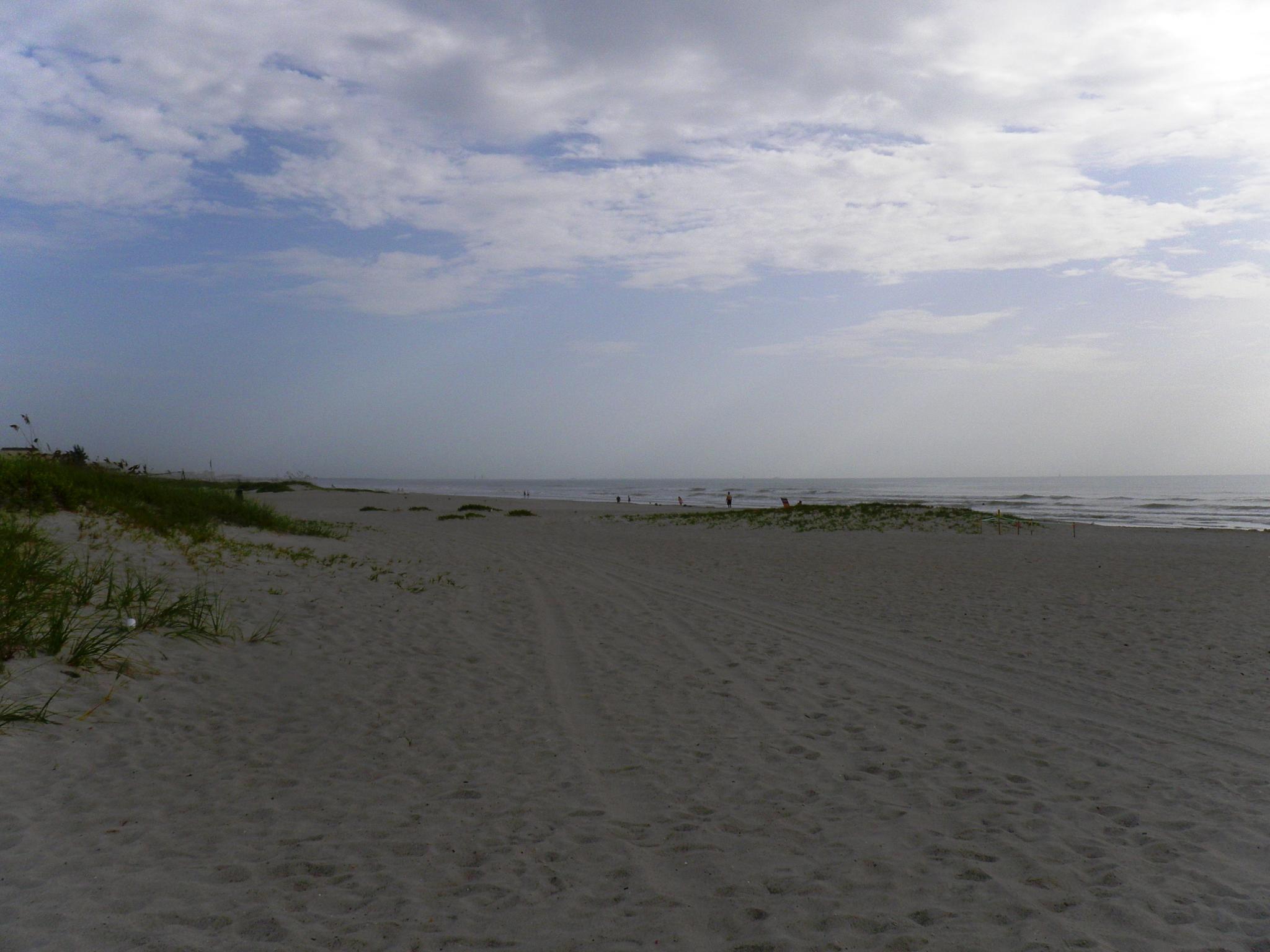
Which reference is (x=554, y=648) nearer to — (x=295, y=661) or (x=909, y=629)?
(x=295, y=661)

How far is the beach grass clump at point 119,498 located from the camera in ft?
37.3

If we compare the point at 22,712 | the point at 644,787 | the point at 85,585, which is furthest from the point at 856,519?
the point at 22,712

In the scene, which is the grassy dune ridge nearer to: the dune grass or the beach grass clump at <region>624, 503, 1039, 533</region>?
the dune grass

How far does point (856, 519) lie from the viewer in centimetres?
3062

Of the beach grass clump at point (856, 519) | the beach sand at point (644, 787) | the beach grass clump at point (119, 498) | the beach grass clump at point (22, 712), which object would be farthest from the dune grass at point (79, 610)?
the beach grass clump at point (856, 519)

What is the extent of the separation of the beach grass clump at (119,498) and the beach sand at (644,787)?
1397 mm

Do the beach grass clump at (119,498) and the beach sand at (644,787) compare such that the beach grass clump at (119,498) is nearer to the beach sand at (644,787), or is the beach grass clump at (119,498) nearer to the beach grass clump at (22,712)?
the beach sand at (644,787)

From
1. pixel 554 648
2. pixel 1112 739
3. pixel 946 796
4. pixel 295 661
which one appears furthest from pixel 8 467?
pixel 1112 739

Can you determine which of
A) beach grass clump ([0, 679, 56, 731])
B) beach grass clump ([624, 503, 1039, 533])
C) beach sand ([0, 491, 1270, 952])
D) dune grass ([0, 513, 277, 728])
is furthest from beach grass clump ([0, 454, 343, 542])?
beach grass clump ([624, 503, 1039, 533])

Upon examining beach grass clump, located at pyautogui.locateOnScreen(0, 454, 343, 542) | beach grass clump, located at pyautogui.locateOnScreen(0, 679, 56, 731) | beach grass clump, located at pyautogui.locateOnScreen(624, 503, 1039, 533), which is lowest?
beach grass clump, located at pyautogui.locateOnScreen(0, 679, 56, 731)

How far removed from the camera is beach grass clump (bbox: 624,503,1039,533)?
94.2 ft

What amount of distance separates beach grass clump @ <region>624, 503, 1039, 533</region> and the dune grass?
22639 millimetres

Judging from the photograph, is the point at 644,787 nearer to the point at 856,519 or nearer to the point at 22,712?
the point at 22,712

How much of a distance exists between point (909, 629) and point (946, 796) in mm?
5821
